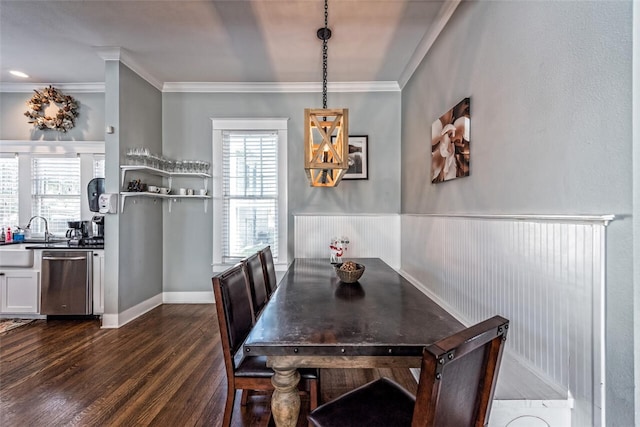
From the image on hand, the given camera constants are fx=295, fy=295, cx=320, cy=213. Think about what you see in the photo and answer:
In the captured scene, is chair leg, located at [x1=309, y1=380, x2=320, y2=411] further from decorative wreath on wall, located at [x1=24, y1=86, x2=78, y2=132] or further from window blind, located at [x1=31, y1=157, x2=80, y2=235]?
decorative wreath on wall, located at [x1=24, y1=86, x2=78, y2=132]

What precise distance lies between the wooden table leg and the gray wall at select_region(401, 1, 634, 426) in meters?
1.15

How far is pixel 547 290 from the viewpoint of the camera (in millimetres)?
1319

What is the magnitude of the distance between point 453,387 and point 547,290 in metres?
0.91

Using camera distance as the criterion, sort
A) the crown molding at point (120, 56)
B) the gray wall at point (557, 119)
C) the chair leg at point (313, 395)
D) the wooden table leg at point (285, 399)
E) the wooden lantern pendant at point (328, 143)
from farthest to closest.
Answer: the crown molding at point (120, 56) < the wooden lantern pendant at point (328, 143) < the chair leg at point (313, 395) < the wooden table leg at point (285, 399) < the gray wall at point (557, 119)

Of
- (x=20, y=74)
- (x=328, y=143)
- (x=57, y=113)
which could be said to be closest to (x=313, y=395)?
(x=328, y=143)

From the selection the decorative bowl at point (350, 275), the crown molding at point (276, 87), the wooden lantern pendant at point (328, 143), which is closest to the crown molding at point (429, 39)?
the crown molding at point (276, 87)

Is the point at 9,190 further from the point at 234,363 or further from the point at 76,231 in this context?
the point at 234,363

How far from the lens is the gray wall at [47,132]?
413 cm

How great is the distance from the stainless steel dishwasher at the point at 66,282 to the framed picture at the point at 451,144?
3.96m

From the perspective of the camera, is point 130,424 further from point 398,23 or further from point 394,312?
point 398,23

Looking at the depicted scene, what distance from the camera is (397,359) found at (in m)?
1.12

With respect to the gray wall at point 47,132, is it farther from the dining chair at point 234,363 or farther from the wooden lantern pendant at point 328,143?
the dining chair at point 234,363

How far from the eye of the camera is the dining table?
3.66 feet

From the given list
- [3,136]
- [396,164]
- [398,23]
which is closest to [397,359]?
[398,23]
